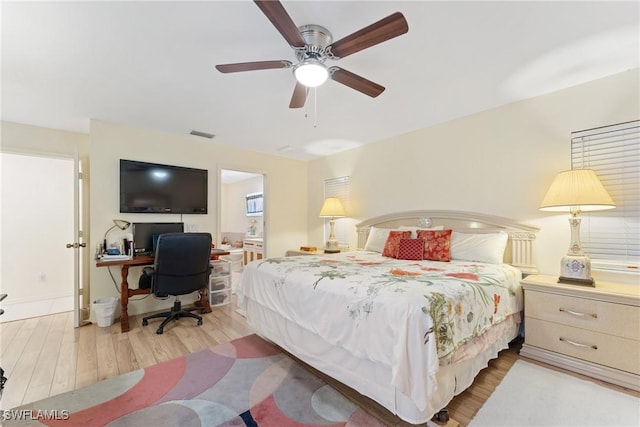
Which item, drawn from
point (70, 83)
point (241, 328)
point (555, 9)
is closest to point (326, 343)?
point (241, 328)

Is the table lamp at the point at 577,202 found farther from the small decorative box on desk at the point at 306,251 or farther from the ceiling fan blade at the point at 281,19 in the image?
the small decorative box on desk at the point at 306,251

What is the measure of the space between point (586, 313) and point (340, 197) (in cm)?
337

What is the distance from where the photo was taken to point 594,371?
2.01 meters

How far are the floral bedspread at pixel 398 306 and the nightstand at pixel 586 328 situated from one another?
20 cm

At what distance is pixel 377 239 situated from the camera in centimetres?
366

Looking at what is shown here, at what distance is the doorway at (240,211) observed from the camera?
5.95 m

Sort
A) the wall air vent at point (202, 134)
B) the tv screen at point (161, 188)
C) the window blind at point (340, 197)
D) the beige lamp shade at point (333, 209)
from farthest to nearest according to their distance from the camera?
the window blind at point (340, 197), the beige lamp shade at point (333, 209), the wall air vent at point (202, 134), the tv screen at point (161, 188)

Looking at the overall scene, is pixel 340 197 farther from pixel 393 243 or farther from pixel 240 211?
pixel 240 211

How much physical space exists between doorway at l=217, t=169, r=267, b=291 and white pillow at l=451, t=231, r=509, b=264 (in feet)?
12.9

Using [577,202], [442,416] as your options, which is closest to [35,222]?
[442,416]

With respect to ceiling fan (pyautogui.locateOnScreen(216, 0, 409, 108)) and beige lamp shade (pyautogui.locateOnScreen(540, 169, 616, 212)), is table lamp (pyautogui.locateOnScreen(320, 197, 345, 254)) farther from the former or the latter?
beige lamp shade (pyautogui.locateOnScreen(540, 169, 616, 212))

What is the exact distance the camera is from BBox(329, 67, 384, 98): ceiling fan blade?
1.84m

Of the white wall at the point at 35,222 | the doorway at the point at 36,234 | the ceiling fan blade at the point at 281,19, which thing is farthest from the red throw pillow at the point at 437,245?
the doorway at the point at 36,234

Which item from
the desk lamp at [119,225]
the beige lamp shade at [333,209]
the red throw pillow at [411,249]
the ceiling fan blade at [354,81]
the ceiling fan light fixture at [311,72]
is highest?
the ceiling fan blade at [354,81]
